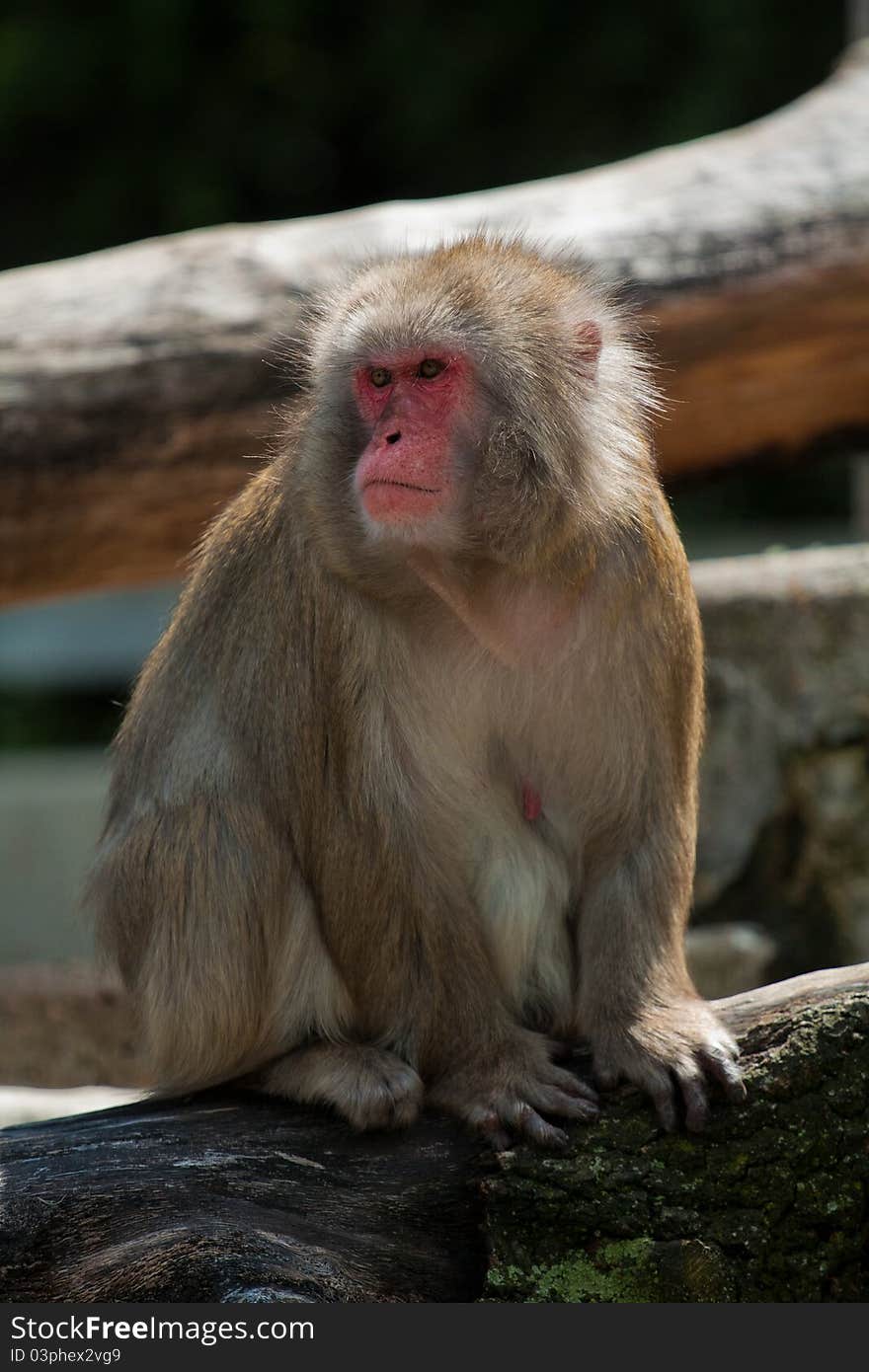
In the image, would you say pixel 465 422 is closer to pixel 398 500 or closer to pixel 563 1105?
pixel 398 500

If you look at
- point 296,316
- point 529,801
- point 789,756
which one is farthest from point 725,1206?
point 296,316

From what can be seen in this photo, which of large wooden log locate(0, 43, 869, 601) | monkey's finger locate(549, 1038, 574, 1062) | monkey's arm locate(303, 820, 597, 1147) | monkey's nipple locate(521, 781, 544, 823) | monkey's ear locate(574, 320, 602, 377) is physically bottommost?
monkey's finger locate(549, 1038, 574, 1062)

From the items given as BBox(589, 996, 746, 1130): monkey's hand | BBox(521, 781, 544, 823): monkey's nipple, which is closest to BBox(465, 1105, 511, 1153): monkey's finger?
BBox(589, 996, 746, 1130): monkey's hand

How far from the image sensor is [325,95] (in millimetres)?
13047

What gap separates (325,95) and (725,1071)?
10.9 meters

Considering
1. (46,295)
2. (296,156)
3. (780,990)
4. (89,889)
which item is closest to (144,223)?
(296,156)

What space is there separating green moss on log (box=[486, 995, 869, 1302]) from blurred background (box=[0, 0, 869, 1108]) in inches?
305

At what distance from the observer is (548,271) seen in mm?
3873

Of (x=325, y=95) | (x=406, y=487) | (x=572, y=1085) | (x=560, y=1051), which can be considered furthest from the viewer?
(x=325, y=95)

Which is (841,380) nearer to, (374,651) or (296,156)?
(374,651)

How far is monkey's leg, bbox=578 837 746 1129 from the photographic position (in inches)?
140

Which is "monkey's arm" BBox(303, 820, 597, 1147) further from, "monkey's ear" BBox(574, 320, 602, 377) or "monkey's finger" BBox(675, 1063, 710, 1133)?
"monkey's ear" BBox(574, 320, 602, 377)

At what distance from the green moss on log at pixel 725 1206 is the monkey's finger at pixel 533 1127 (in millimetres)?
33

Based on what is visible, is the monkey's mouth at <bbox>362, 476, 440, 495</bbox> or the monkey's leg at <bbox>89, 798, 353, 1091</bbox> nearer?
the monkey's mouth at <bbox>362, 476, 440, 495</bbox>
